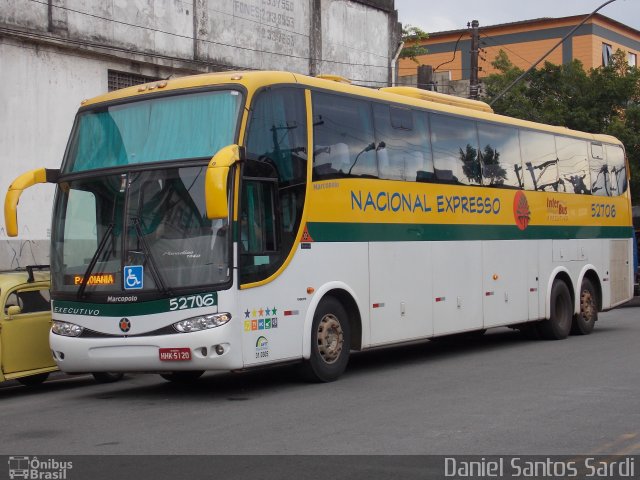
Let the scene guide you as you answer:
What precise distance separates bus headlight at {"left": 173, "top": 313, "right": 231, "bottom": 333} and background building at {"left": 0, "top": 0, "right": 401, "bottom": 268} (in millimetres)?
8959

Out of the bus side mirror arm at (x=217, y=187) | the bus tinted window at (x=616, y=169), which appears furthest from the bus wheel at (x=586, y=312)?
the bus side mirror arm at (x=217, y=187)

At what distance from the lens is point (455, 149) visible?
15.3 metres

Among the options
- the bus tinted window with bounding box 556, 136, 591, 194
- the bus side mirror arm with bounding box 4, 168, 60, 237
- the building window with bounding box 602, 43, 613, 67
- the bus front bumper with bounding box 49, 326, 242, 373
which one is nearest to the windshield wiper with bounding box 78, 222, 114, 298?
the bus front bumper with bounding box 49, 326, 242, 373

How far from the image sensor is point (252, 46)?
24219mm

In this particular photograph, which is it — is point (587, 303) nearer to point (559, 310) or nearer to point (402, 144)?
point (559, 310)

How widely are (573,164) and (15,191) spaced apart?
36.3 feet

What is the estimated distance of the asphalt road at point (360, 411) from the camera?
325 inches

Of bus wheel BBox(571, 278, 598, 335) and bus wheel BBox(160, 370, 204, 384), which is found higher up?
bus wheel BBox(571, 278, 598, 335)

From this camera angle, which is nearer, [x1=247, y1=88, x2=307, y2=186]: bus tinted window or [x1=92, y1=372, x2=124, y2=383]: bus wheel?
[x1=247, y1=88, x2=307, y2=186]: bus tinted window

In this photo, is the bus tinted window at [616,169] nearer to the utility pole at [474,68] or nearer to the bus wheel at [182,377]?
the utility pole at [474,68]

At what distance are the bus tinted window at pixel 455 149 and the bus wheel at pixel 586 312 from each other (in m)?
4.49

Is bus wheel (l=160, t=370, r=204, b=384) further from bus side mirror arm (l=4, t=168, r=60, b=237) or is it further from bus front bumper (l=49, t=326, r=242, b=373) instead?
bus side mirror arm (l=4, t=168, r=60, b=237)

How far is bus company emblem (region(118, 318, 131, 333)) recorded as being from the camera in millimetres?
10969

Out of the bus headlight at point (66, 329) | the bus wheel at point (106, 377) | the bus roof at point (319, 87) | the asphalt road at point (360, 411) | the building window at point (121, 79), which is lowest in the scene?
the bus wheel at point (106, 377)
